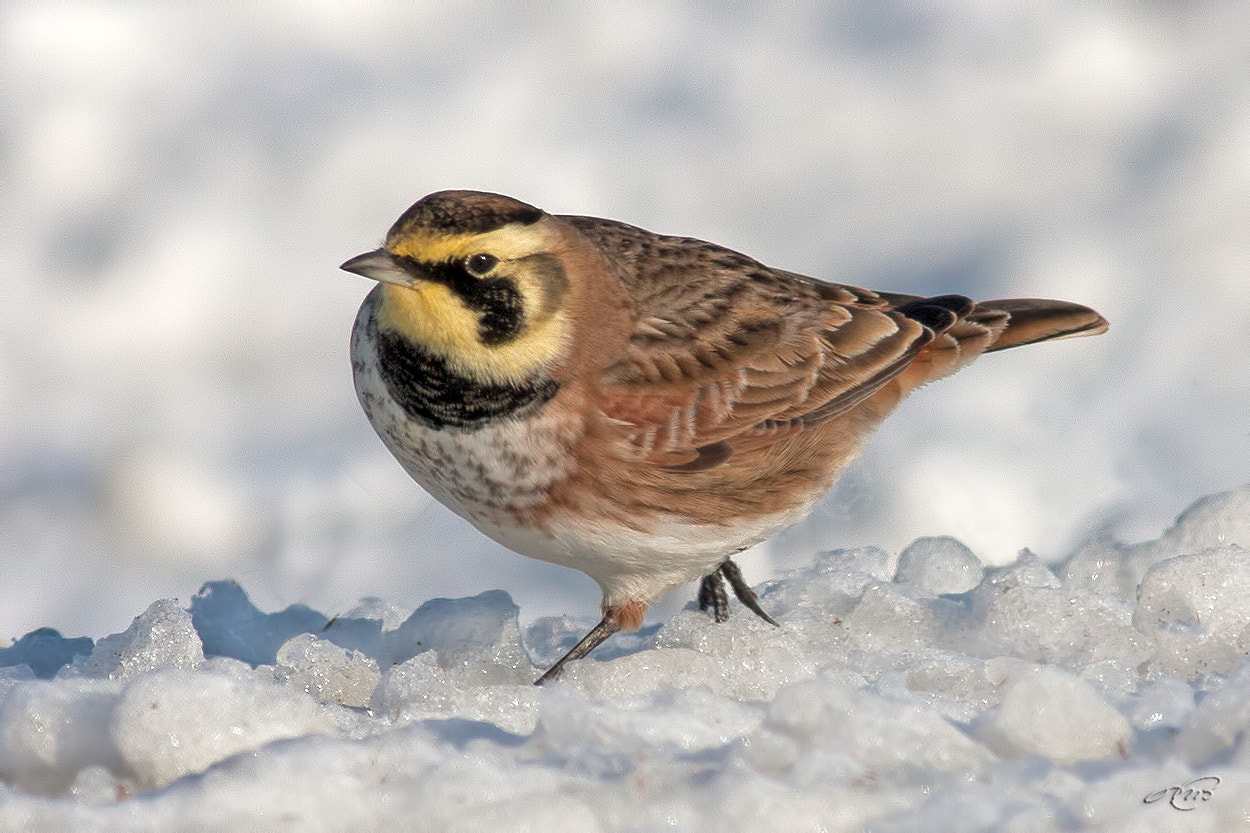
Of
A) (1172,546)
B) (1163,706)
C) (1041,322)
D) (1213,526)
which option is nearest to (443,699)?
(1163,706)

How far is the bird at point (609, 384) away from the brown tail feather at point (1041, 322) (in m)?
0.46

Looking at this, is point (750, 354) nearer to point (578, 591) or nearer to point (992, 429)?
point (578, 591)

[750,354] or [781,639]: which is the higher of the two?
[750,354]

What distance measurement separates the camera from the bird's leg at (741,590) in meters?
5.43

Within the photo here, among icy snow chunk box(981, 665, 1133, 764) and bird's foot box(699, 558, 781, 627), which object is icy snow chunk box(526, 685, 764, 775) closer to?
icy snow chunk box(981, 665, 1133, 764)

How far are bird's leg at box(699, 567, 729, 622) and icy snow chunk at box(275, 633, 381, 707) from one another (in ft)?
4.29

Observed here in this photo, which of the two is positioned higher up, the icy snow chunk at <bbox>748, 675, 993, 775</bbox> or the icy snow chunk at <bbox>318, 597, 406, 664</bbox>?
the icy snow chunk at <bbox>748, 675, 993, 775</bbox>

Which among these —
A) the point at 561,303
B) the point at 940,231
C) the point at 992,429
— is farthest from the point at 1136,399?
the point at 561,303

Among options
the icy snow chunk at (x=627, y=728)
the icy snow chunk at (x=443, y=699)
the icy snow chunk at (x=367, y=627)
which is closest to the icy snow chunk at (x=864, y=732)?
the icy snow chunk at (x=627, y=728)

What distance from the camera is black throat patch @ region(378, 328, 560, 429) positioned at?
4.54 m

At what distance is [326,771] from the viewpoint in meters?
3.58

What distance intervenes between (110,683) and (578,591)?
13.9 feet

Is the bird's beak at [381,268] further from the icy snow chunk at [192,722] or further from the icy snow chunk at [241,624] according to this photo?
the icy snow chunk at [241,624]
